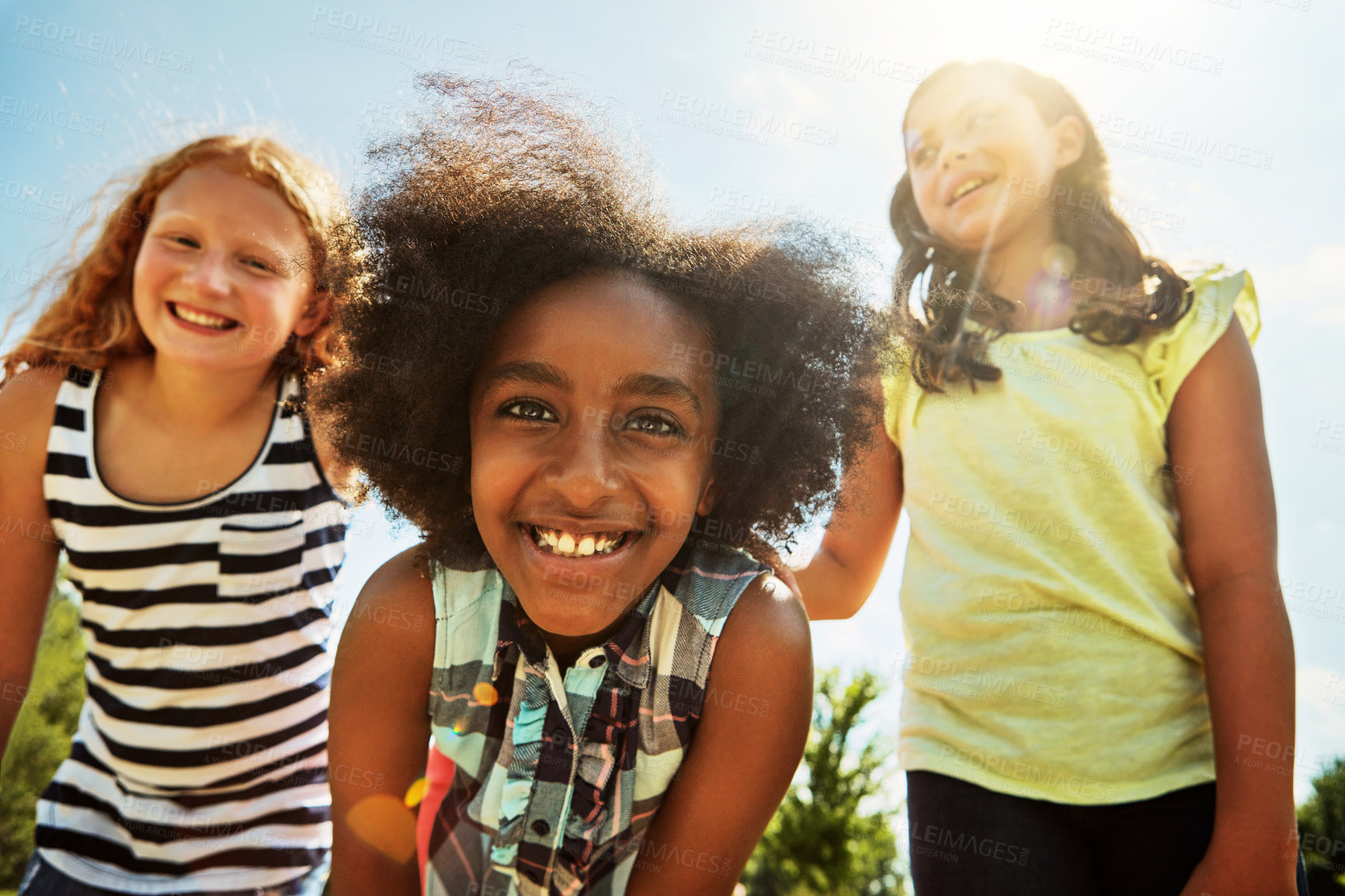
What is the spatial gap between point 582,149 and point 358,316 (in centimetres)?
78

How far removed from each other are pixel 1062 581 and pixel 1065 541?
0.42 feet

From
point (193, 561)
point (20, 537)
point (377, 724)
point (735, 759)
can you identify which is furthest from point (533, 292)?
point (20, 537)

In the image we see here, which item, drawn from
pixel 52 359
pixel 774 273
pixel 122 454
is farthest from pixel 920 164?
pixel 52 359

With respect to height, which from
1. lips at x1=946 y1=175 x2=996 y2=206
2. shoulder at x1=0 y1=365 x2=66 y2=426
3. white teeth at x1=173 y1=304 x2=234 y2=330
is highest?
lips at x1=946 y1=175 x2=996 y2=206

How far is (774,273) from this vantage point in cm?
238

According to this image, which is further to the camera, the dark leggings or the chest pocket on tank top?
the chest pocket on tank top

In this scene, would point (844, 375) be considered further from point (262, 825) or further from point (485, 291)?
point (262, 825)

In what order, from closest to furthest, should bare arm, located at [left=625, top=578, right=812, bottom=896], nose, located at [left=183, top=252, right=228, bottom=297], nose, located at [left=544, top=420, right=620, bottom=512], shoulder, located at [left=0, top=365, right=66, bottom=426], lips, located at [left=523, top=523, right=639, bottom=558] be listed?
nose, located at [left=544, top=420, right=620, bottom=512], lips, located at [left=523, top=523, right=639, bottom=558], bare arm, located at [left=625, top=578, right=812, bottom=896], nose, located at [left=183, top=252, right=228, bottom=297], shoulder, located at [left=0, top=365, right=66, bottom=426]

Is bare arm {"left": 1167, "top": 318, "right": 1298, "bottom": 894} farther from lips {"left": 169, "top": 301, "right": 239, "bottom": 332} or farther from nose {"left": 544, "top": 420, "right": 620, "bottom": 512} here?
lips {"left": 169, "top": 301, "right": 239, "bottom": 332}

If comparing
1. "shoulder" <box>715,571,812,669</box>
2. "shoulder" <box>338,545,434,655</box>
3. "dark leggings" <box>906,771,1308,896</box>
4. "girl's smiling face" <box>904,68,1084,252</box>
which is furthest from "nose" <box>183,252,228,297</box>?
"dark leggings" <box>906,771,1308,896</box>

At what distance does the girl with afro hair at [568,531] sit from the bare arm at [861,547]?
53 centimetres

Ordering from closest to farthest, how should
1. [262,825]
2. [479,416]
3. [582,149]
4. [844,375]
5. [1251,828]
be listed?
[1251,828] → [479,416] → [582,149] → [844,375] → [262,825]

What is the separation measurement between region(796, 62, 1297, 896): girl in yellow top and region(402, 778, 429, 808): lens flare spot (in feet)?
4.31

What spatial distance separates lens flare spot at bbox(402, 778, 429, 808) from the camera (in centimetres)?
225
